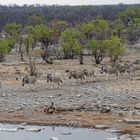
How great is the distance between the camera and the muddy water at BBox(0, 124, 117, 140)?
75.9 feet

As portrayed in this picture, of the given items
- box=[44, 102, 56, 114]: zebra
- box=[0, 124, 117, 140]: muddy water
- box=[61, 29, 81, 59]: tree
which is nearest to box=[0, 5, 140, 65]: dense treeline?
box=[61, 29, 81, 59]: tree

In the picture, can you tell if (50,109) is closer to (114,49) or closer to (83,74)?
(83,74)

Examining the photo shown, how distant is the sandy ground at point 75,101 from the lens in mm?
26062

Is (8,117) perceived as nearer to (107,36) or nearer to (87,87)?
(87,87)

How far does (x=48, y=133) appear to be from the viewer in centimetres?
2409

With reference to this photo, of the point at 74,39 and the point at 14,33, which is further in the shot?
the point at 14,33

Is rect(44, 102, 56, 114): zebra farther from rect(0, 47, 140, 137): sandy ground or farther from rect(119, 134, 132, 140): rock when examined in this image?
rect(119, 134, 132, 140): rock

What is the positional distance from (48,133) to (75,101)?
6.93 metres

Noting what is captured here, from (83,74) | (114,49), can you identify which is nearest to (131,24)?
(114,49)

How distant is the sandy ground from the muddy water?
33.3 inches

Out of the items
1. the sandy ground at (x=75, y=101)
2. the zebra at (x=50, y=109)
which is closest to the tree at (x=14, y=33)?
the sandy ground at (x=75, y=101)

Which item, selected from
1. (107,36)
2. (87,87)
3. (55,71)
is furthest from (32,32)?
(87,87)

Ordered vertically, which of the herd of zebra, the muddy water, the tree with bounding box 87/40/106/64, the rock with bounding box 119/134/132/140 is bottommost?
the muddy water

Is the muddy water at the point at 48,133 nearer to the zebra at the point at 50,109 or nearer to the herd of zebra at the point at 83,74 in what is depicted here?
the zebra at the point at 50,109
